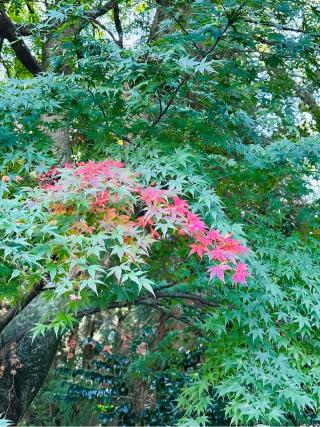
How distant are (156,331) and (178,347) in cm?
43

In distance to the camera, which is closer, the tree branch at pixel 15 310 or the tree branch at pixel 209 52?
the tree branch at pixel 209 52

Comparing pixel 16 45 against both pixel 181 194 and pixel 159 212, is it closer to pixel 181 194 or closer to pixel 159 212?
pixel 181 194

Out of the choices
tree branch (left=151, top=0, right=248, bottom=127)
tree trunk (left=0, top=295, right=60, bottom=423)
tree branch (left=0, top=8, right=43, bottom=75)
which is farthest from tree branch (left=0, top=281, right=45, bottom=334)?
tree branch (left=0, top=8, right=43, bottom=75)

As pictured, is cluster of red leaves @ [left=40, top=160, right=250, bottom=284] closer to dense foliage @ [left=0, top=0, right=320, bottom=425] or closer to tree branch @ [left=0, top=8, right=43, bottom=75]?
dense foliage @ [left=0, top=0, right=320, bottom=425]

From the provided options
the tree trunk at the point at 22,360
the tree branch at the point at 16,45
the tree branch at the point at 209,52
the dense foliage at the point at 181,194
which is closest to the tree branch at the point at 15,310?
the tree trunk at the point at 22,360

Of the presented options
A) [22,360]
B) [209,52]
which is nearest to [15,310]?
[22,360]

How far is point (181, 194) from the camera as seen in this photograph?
234 cm

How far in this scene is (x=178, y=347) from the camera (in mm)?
5453

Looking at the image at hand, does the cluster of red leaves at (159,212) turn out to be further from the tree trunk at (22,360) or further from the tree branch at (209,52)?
the tree trunk at (22,360)

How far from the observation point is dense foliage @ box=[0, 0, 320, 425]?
212 centimetres

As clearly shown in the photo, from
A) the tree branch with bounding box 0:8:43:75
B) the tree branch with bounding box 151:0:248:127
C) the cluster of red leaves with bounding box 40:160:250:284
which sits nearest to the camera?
the cluster of red leaves with bounding box 40:160:250:284

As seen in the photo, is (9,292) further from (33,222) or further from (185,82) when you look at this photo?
(185,82)

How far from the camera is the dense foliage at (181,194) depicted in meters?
2.12

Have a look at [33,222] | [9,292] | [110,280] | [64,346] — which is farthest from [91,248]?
[64,346]
